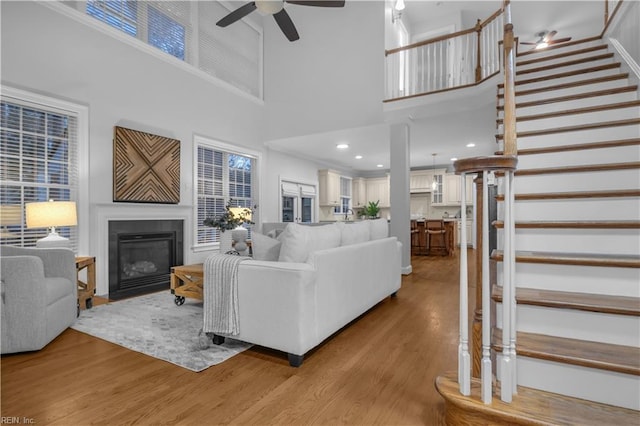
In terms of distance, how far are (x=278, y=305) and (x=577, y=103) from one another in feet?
11.5

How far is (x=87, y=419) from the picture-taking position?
1.55 meters

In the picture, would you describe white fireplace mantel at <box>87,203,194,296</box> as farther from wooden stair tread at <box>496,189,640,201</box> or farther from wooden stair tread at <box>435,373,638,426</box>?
wooden stair tread at <box>496,189,640,201</box>

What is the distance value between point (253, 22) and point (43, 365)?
263 inches

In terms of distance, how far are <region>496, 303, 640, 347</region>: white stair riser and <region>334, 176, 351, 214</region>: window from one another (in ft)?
27.9

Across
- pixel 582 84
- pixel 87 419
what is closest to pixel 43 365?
pixel 87 419

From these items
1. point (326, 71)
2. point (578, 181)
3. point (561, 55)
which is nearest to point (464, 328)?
point (578, 181)

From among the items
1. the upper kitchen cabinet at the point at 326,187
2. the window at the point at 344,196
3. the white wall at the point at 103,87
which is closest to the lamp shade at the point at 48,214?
the white wall at the point at 103,87

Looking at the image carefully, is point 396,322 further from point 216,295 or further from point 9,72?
point 9,72

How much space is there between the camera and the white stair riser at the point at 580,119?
269 centimetres

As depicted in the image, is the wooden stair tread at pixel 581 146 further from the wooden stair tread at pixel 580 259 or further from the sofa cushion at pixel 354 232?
the sofa cushion at pixel 354 232

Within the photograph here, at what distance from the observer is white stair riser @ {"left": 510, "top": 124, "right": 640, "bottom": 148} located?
2484mm

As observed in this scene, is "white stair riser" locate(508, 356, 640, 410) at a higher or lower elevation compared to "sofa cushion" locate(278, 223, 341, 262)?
lower

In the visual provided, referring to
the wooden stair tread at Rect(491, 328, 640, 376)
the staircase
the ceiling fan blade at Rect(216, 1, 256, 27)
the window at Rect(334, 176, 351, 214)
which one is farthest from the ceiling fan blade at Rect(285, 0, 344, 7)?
the window at Rect(334, 176, 351, 214)

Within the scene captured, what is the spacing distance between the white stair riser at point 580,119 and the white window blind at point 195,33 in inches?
197
